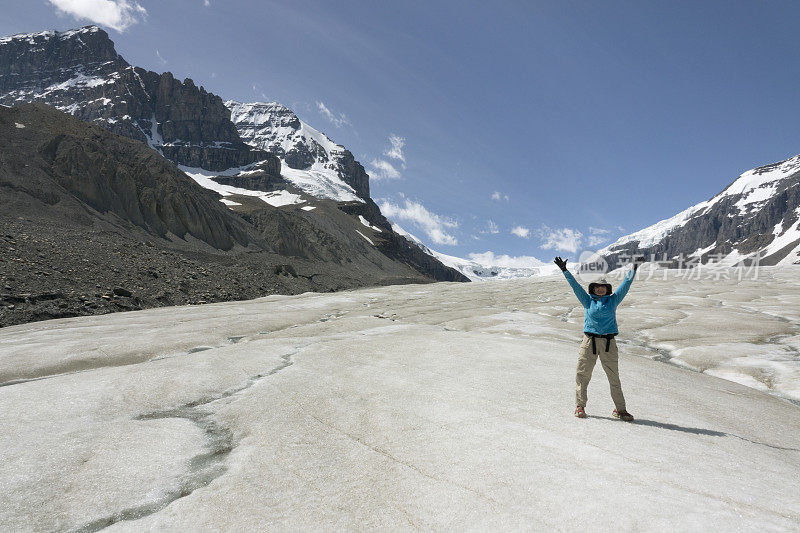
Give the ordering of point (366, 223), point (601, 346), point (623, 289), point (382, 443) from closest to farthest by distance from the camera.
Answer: point (382, 443), point (601, 346), point (623, 289), point (366, 223)

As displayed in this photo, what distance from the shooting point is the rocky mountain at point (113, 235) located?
2572 cm

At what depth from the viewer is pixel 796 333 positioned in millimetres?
14250

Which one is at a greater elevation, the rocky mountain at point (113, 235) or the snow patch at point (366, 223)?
the snow patch at point (366, 223)

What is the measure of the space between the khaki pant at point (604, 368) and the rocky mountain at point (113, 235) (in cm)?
2547

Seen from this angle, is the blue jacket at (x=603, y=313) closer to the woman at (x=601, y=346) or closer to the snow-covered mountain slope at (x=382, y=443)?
the woman at (x=601, y=346)

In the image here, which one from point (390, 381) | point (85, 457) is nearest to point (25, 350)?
point (85, 457)

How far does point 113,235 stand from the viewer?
41812 mm

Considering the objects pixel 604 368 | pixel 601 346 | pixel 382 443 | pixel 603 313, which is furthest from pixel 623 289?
pixel 382 443

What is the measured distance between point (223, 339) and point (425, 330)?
23.0 ft

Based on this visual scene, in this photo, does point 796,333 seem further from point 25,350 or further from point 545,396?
point 25,350

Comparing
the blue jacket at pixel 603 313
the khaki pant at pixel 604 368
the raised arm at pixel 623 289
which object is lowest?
the khaki pant at pixel 604 368

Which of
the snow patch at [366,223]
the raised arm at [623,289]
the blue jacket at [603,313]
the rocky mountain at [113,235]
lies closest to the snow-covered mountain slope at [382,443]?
the blue jacket at [603,313]

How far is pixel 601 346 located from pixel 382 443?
3.87 m

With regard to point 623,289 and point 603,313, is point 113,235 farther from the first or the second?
point 623,289
